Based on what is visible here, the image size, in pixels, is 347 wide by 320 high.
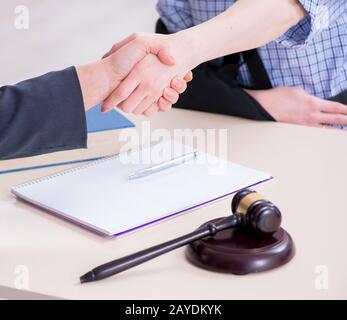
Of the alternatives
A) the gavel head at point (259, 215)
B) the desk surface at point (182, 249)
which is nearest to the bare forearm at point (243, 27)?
the desk surface at point (182, 249)

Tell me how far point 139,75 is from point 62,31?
5.03ft

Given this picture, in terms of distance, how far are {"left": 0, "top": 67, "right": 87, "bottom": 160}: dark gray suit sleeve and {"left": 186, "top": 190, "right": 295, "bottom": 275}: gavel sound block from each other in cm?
32

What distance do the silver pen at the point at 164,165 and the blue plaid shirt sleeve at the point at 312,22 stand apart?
0.38 meters

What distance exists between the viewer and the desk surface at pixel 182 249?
2.48ft

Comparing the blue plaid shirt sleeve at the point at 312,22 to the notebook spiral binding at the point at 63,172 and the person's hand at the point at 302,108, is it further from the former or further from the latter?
the notebook spiral binding at the point at 63,172

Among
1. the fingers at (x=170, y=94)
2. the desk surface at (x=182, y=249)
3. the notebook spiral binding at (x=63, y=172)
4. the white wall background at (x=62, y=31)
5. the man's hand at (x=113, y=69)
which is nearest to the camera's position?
the desk surface at (x=182, y=249)

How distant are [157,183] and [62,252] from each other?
0.22m

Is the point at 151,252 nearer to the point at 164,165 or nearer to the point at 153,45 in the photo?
the point at 164,165

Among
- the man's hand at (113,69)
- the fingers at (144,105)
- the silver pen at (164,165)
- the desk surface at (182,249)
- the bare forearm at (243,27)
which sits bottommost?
the desk surface at (182,249)

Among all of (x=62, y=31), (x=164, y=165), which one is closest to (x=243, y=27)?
(x=164, y=165)

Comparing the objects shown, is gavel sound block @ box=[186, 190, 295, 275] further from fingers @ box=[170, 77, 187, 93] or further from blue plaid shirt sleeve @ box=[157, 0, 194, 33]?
blue plaid shirt sleeve @ box=[157, 0, 194, 33]

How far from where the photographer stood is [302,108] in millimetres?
1422

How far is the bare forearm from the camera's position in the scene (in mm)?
1297
